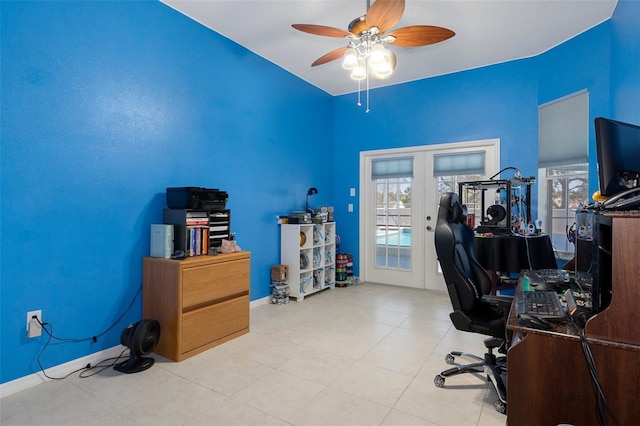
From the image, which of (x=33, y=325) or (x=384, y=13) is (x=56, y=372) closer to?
(x=33, y=325)

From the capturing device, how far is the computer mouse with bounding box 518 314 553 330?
1.11 metres

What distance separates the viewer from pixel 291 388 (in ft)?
6.91

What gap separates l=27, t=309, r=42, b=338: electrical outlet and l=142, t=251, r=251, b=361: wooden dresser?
69cm

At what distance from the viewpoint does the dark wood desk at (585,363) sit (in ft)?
3.18

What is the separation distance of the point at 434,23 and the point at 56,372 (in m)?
4.39

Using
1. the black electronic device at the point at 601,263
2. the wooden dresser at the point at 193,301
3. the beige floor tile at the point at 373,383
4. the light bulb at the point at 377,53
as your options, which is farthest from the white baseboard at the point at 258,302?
the black electronic device at the point at 601,263

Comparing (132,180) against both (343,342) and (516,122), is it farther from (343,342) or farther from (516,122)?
A: (516,122)

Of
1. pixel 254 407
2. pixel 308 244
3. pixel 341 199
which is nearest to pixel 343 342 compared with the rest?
pixel 254 407

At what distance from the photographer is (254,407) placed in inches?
74.9

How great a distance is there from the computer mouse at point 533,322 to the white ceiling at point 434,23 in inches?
112

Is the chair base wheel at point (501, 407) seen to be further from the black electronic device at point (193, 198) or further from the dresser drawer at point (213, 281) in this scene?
the black electronic device at point (193, 198)

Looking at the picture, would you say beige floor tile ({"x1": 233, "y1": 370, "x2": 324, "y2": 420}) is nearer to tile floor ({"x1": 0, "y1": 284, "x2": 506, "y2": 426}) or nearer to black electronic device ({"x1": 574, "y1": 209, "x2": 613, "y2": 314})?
tile floor ({"x1": 0, "y1": 284, "x2": 506, "y2": 426})

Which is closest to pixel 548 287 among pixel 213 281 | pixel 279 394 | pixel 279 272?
pixel 279 394

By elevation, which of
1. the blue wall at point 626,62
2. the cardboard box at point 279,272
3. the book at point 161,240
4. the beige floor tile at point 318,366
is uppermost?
the blue wall at point 626,62
